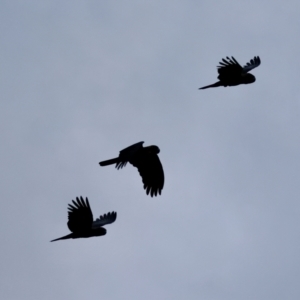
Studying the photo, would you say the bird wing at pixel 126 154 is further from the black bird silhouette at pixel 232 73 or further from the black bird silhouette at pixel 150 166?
the black bird silhouette at pixel 232 73

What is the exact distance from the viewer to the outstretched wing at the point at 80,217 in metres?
16.8

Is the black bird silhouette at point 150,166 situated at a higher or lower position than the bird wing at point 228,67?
lower

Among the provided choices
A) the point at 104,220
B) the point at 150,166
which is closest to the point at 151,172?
the point at 150,166

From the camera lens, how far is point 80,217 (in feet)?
55.4

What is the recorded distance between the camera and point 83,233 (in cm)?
1697

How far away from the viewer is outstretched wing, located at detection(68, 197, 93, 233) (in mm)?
16828

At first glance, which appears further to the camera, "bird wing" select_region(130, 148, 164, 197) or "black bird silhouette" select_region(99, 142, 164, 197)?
"bird wing" select_region(130, 148, 164, 197)

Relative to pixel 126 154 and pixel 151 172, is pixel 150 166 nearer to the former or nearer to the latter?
pixel 151 172

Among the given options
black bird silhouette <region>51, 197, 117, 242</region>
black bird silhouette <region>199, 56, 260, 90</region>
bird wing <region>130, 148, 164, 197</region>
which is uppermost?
black bird silhouette <region>199, 56, 260, 90</region>

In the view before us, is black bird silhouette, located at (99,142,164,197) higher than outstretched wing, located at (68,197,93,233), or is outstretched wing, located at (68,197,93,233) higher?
black bird silhouette, located at (99,142,164,197)

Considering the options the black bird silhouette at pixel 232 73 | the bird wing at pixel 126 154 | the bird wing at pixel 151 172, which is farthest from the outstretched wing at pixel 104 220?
the black bird silhouette at pixel 232 73

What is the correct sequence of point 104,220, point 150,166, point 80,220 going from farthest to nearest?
1. point 104,220
2. point 150,166
3. point 80,220

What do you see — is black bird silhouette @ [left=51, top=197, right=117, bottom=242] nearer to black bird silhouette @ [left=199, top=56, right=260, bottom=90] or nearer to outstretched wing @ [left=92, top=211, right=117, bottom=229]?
outstretched wing @ [left=92, top=211, right=117, bottom=229]

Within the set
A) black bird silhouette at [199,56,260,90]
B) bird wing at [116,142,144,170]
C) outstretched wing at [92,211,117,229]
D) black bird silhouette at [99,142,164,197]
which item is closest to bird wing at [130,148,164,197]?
black bird silhouette at [99,142,164,197]
